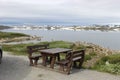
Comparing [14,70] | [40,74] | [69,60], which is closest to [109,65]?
[69,60]

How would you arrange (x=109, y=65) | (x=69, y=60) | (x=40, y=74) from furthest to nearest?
(x=109, y=65) → (x=69, y=60) → (x=40, y=74)

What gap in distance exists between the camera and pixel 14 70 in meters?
15.0

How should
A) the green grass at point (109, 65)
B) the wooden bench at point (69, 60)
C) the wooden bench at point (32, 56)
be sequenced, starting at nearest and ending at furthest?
the wooden bench at point (69, 60) < the green grass at point (109, 65) < the wooden bench at point (32, 56)

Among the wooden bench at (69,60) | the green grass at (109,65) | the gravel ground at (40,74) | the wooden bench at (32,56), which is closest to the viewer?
the gravel ground at (40,74)

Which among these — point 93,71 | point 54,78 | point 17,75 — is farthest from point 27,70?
point 93,71

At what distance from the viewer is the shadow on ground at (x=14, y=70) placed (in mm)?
13431

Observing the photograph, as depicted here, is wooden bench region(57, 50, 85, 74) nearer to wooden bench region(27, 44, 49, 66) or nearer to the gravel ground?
the gravel ground

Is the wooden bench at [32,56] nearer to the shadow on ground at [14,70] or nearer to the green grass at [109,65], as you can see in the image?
the shadow on ground at [14,70]

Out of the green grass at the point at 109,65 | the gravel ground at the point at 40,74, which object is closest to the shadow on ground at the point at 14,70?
the gravel ground at the point at 40,74

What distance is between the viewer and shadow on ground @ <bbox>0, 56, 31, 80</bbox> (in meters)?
13.4

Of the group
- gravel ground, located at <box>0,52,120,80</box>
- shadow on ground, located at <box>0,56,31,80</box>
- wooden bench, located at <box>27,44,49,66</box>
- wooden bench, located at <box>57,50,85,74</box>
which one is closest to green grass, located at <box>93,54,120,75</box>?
gravel ground, located at <box>0,52,120,80</box>

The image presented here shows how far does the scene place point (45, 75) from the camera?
13938mm

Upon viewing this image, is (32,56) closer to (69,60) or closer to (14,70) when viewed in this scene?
(14,70)

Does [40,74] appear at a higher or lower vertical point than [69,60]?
lower
